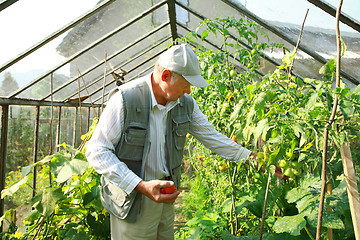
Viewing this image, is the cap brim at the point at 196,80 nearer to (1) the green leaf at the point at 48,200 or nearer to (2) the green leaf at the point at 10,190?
(1) the green leaf at the point at 48,200

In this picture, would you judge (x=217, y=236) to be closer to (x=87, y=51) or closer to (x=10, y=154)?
(x=87, y=51)

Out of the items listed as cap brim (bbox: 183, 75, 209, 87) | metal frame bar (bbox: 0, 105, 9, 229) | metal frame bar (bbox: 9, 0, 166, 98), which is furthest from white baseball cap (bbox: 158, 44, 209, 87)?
metal frame bar (bbox: 0, 105, 9, 229)

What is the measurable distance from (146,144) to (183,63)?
0.49 meters

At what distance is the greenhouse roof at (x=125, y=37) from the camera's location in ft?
8.55

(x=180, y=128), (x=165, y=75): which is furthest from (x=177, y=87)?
(x=180, y=128)

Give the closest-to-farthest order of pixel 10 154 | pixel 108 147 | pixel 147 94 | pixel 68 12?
1. pixel 108 147
2. pixel 147 94
3. pixel 68 12
4. pixel 10 154

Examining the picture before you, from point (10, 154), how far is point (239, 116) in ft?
14.0

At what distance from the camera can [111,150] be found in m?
1.50

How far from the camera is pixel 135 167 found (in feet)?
5.28

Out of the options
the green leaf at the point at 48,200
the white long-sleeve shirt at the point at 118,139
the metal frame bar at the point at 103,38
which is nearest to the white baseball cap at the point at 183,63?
the white long-sleeve shirt at the point at 118,139

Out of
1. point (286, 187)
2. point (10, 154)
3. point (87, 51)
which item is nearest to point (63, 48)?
point (87, 51)

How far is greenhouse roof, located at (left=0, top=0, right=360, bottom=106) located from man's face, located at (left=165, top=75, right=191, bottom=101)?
1.16m

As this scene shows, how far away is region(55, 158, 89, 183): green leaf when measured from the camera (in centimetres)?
213

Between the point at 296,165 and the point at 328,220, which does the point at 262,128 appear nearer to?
the point at 296,165
